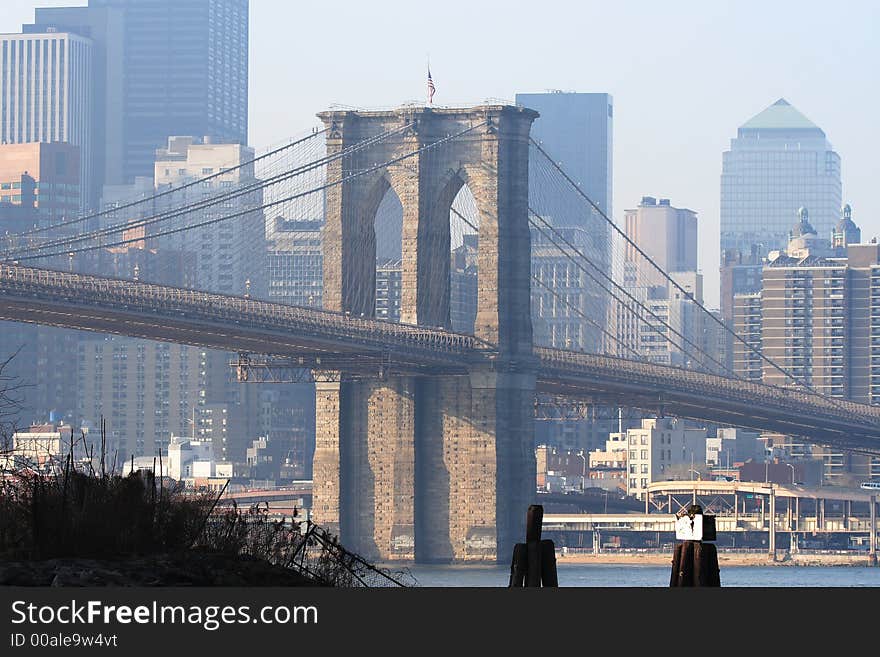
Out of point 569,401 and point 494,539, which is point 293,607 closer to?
point 494,539

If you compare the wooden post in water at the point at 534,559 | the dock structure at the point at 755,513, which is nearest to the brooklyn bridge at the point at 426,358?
the dock structure at the point at 755,513

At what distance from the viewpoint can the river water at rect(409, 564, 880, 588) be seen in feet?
249

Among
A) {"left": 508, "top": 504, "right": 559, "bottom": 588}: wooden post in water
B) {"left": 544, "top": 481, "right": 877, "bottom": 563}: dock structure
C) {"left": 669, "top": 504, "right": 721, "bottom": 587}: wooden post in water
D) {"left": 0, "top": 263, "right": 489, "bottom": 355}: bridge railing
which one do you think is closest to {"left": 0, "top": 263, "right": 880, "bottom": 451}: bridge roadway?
{"left": 0, "top": 263, "right": 489, "bottom": 355}: bridge railing

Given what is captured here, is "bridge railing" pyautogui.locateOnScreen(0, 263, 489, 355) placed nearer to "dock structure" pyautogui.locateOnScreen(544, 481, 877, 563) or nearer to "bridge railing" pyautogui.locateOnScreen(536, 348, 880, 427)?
"bridge railing" pyautogui.locateOnScreen(536, 348, 880, 427)

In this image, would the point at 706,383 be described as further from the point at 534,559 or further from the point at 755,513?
the point at 534,559

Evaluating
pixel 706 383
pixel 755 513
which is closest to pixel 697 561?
pixel 706 383

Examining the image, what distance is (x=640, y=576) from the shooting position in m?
93.9

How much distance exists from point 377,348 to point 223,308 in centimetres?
736

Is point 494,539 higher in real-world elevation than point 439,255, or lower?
lower

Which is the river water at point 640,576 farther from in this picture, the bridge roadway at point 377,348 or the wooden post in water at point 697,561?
the wooden post in water at point 697,561

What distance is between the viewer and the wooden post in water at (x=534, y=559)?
13.7 meters

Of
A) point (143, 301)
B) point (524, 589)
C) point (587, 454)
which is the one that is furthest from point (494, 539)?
point (587, 454)

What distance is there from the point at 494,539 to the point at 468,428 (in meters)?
4.50

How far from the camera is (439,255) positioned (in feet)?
304
